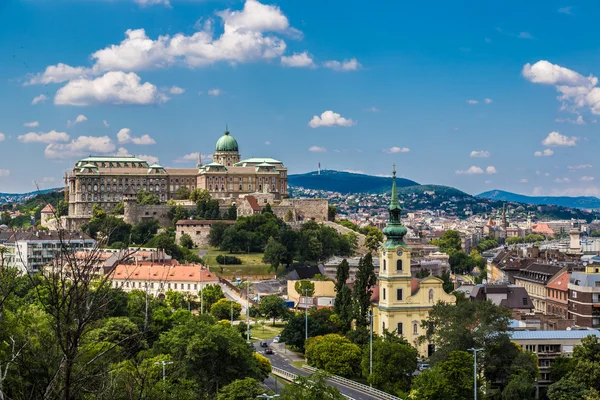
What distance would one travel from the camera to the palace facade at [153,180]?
167 meters

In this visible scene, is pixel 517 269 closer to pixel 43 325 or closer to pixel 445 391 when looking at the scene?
pixel 445 391

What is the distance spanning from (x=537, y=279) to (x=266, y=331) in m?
30.3

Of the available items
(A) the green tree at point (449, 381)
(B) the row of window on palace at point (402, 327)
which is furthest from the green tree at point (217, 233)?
(A) the green tree at point (449, 381)

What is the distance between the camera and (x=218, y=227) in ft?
474

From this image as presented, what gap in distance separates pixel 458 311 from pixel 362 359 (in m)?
8.11

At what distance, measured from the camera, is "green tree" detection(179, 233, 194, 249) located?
144 metres

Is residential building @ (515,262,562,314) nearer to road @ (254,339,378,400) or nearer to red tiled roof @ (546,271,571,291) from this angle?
red tiled roof @ (546,271,571,291)

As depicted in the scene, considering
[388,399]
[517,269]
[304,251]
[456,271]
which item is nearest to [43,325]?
[388,399]

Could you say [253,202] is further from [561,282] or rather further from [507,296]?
[561,282]

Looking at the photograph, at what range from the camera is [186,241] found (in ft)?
472

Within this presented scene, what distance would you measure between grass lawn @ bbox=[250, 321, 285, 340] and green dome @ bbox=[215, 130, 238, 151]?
333 ft

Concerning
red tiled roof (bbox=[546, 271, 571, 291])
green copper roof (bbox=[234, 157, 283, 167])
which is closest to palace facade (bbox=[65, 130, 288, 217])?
green copper roof (bbox=[234, 157, 283, 167])

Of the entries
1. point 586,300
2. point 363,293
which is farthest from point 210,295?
point 586,300

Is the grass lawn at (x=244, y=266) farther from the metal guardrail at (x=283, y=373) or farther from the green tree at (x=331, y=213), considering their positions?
the metal guardrail at (x=283, y=373)
